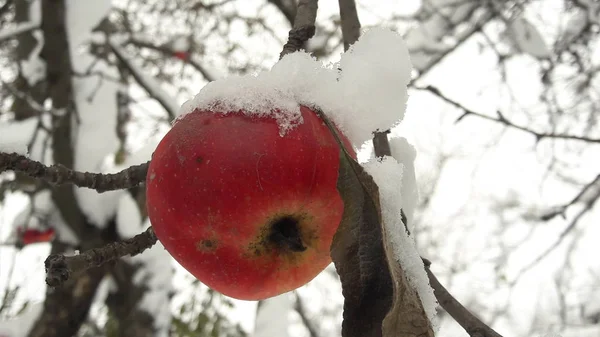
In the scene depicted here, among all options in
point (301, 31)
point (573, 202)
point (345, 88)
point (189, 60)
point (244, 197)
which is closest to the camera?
point (244, 197)

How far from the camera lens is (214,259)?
2.42 feet

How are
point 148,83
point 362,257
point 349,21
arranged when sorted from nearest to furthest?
point 362,257 → point 349,21 → point 148,83

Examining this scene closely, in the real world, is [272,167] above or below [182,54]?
below

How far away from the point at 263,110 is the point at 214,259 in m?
0.23

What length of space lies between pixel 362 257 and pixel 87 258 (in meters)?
0.40

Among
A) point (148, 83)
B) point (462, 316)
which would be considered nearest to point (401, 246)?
point (462, 316)

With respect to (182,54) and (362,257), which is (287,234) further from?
(182,54)

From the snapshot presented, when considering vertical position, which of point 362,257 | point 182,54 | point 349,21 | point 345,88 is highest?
point 182,54

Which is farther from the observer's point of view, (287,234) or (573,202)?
(573,202)

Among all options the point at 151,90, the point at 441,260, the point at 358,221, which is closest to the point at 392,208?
the point at 358,221

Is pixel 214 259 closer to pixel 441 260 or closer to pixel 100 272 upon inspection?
pixel 100 272

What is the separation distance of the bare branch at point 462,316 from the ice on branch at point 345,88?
0.82ft

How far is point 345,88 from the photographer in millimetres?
788

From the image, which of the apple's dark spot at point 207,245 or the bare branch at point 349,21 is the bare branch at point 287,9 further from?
the apple's dark spot at point 207,245
